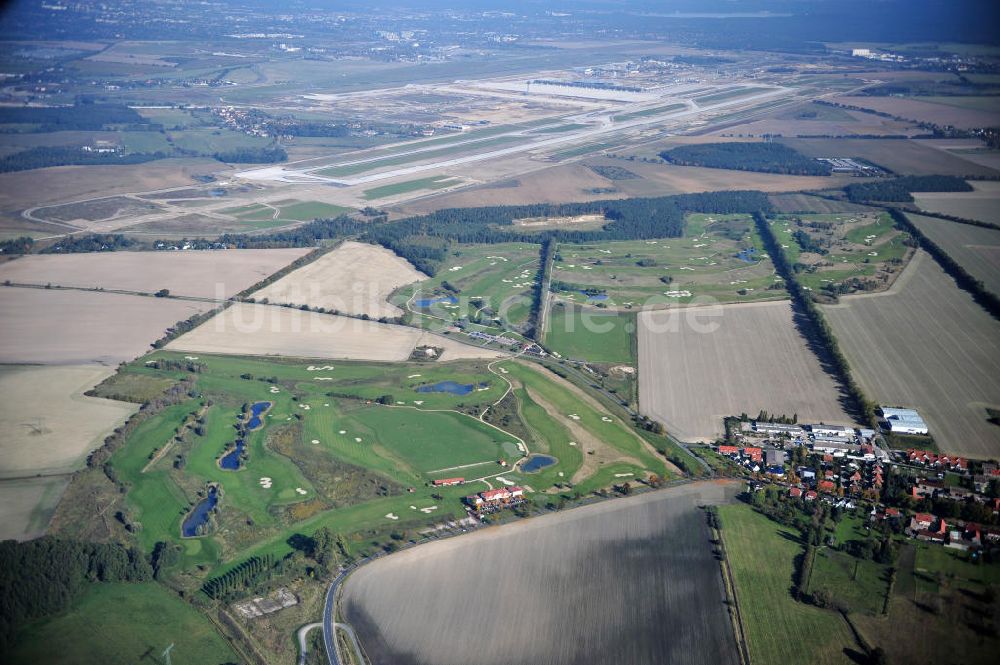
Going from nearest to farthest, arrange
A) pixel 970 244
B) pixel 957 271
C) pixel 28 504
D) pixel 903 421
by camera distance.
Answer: pixel 28 504
pixel 903 421
pixel 957 271
pixel 970 244

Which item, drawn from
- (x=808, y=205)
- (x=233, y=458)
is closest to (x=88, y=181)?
(x=233, y=458)

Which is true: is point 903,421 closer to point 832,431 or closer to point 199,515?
point 832,431

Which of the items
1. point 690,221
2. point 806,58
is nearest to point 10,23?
point 690,221

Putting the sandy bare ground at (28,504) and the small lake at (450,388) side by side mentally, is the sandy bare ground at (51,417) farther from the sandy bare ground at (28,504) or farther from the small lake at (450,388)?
the small lake at (450,388)

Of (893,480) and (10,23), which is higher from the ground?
(10,23)

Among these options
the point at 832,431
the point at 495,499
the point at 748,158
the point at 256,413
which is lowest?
the point at 256,413

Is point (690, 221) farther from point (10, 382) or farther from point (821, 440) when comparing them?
point (10, 382)

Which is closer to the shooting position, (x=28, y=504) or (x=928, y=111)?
(x=28, y=504)
